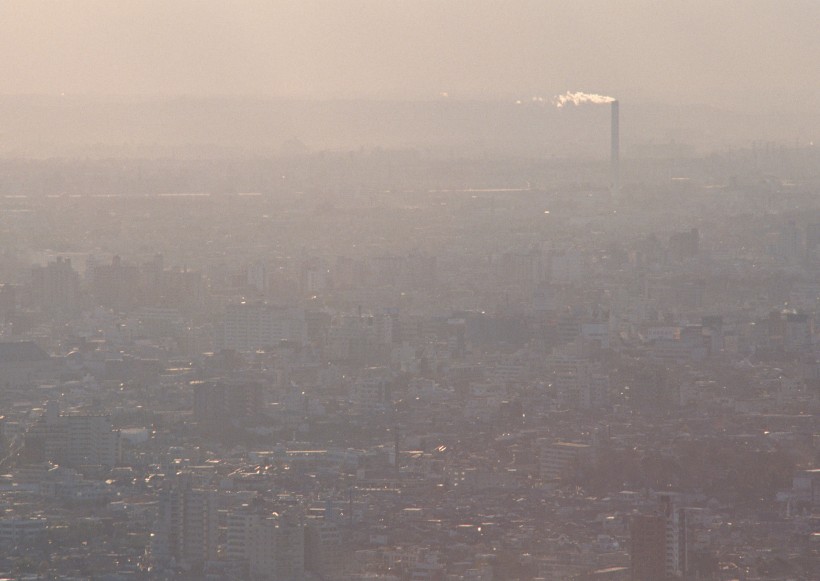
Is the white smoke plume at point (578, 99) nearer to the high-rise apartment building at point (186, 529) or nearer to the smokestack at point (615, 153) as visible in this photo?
the smokestack at point (615, 153)

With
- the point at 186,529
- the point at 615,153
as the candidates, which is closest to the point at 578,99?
the point at 615,153

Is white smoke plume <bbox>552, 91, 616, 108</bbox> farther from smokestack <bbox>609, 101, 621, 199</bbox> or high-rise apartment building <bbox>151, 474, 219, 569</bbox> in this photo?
high-rise apartment building <bbox>151, 474, 219, 569</bbox>

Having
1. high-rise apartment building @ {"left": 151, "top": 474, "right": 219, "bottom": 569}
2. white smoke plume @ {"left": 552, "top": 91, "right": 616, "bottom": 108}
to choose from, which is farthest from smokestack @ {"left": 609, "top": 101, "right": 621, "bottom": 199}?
high-rise apartment building @ {"left": 151, "top": 474, "right": 219, "bottom": 569}

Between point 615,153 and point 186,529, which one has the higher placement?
point 186,529

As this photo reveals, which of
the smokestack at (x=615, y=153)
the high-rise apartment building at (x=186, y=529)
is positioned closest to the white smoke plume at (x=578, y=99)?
the smokestack at (x=615, y=153)

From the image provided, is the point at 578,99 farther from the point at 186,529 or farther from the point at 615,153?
the point at 186,529

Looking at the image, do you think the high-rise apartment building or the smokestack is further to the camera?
the smokestack

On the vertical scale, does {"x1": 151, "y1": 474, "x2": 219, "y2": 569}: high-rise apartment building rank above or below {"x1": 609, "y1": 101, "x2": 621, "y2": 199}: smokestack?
above
